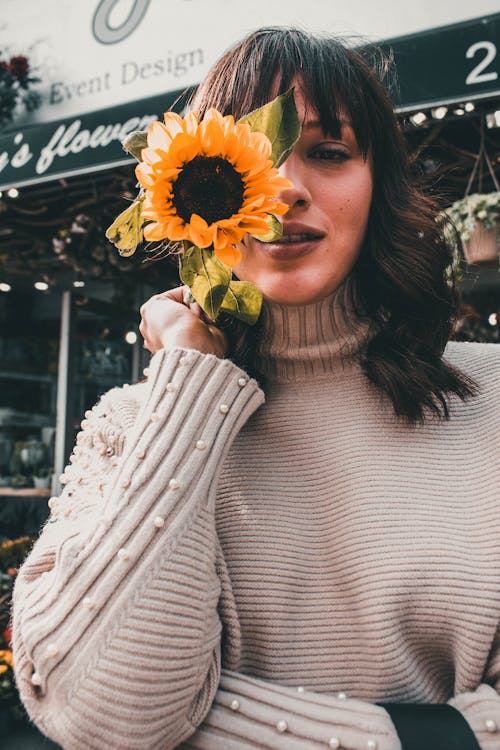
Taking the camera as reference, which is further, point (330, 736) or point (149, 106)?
point (149, 106)

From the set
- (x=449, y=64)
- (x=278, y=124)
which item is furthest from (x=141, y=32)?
(x=278, y=124)

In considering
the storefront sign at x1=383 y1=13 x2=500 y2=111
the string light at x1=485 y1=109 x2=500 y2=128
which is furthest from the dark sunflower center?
the string light at x1=485 y1=109 x2=500 y2=128

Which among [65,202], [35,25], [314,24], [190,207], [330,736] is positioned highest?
[35,25]

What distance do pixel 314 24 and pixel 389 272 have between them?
244cm

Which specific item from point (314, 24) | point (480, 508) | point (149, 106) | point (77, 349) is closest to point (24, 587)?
point (480, 508)

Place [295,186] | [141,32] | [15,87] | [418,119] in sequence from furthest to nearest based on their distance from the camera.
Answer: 1. [15,87]
2. [141,32]
3. [418,119]
4. [295,186]

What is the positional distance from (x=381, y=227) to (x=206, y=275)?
1.65 ft

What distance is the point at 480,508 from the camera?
0.91 m

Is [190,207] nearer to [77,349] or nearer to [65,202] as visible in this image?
[65,202]

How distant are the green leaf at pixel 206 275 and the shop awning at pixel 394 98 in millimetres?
1647

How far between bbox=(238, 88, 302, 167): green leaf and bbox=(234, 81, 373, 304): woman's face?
16cm

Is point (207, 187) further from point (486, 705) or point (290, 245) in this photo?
point (486, 705)

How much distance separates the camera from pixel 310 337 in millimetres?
1105

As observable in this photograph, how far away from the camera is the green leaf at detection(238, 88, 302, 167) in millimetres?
770
